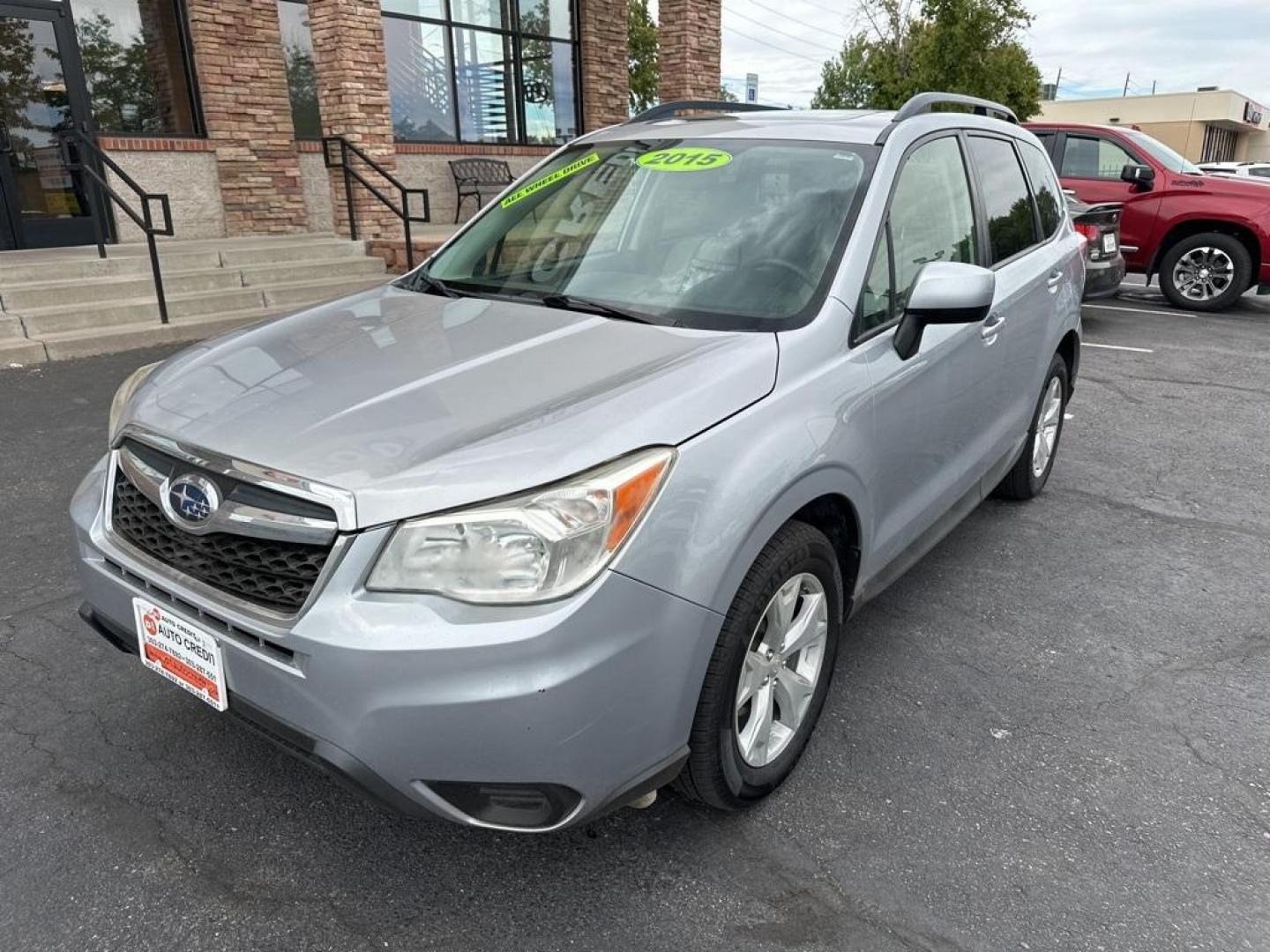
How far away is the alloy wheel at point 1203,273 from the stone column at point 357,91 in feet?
29.5

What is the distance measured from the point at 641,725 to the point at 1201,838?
1.62 meters

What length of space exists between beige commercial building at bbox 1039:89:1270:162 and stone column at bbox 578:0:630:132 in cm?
4724

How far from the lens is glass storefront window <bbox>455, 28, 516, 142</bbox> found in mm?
13984

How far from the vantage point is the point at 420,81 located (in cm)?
1352

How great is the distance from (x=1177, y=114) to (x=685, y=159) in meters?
65.9

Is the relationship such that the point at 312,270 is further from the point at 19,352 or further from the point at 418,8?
the point at 418,8

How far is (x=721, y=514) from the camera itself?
6.75 feet

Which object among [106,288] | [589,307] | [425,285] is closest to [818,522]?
[589,307]

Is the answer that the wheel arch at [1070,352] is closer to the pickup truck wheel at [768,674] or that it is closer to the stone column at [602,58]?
the pickup truck wheel at [768,674]

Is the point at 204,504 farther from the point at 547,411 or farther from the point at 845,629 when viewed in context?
the point at 845,629

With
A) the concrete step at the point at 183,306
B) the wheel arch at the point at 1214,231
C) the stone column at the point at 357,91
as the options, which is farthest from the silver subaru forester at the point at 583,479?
the wheel arch at the point at 1214,231

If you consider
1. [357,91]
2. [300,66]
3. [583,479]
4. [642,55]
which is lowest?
[583,479]

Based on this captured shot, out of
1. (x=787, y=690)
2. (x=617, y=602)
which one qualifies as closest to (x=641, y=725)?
(x=617, y=602)

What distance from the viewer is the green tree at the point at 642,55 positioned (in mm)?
33875
